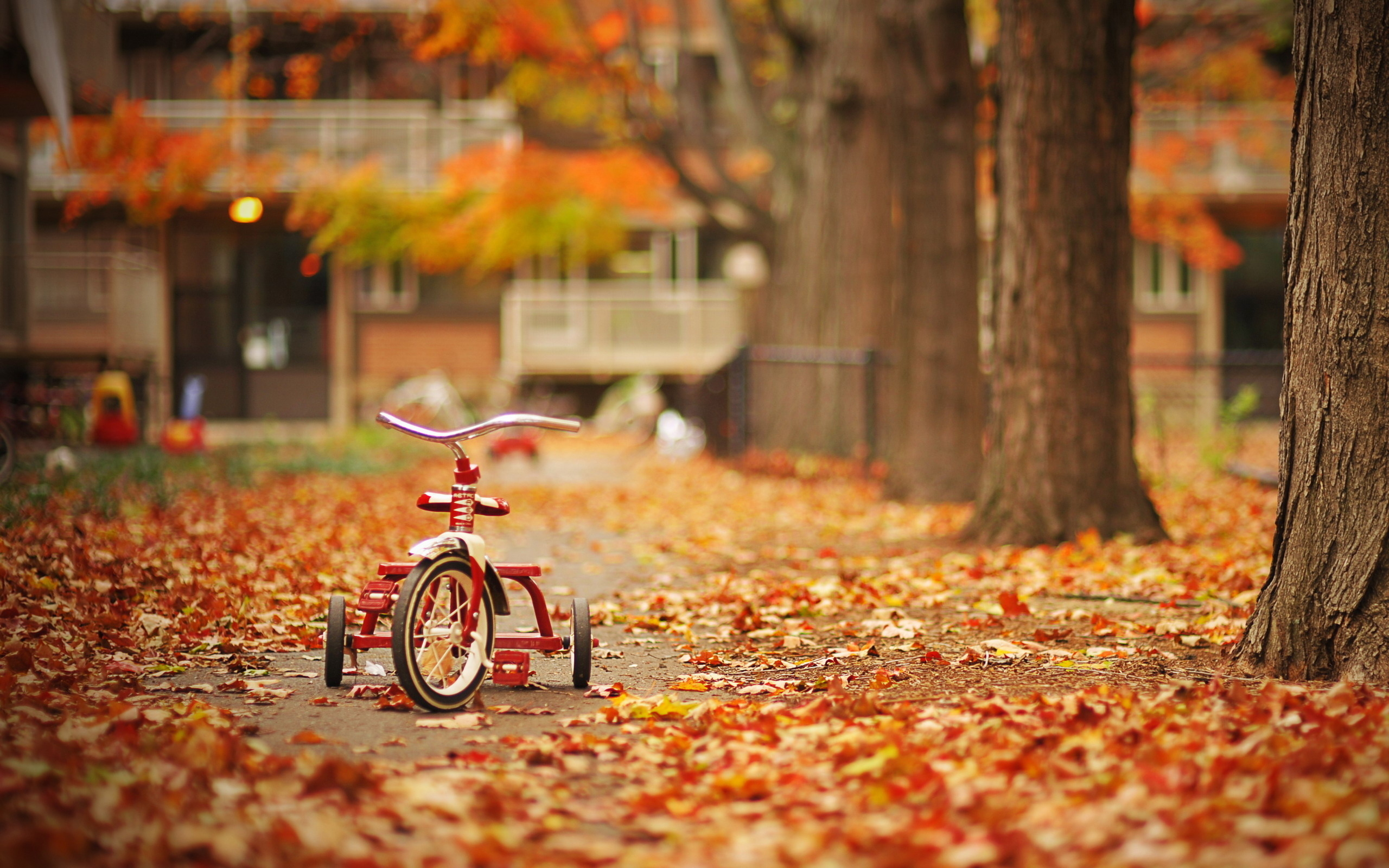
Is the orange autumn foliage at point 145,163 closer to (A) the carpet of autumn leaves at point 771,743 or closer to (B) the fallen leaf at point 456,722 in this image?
(A) the carpet of autumn leaves at point 771,743

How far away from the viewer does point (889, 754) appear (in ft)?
12.6

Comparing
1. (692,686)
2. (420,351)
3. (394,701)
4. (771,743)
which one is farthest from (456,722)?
(420,351)

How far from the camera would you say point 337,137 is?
87.4 feet

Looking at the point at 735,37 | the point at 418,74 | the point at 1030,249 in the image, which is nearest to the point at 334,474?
the point at 735,37

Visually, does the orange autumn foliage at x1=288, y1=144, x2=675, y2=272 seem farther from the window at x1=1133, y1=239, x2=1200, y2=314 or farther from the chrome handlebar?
the chrome handlebar

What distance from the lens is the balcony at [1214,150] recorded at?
25547 mm

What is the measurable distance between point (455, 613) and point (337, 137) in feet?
76.9

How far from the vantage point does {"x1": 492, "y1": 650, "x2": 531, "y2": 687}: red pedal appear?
5113 mm

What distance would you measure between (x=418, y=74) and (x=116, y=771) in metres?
27.0

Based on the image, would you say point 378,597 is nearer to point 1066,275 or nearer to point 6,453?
point 1066,275

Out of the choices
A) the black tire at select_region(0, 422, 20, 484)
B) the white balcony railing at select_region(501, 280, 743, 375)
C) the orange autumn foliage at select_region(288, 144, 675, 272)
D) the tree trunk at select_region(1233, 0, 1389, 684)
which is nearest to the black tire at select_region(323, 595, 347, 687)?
the tree trunk at select_region(1233, 0, 1389, 684)

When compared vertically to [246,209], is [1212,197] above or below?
above

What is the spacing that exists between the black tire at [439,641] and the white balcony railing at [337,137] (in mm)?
21993

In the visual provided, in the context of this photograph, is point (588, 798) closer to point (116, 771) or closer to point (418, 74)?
point (116, 771)
